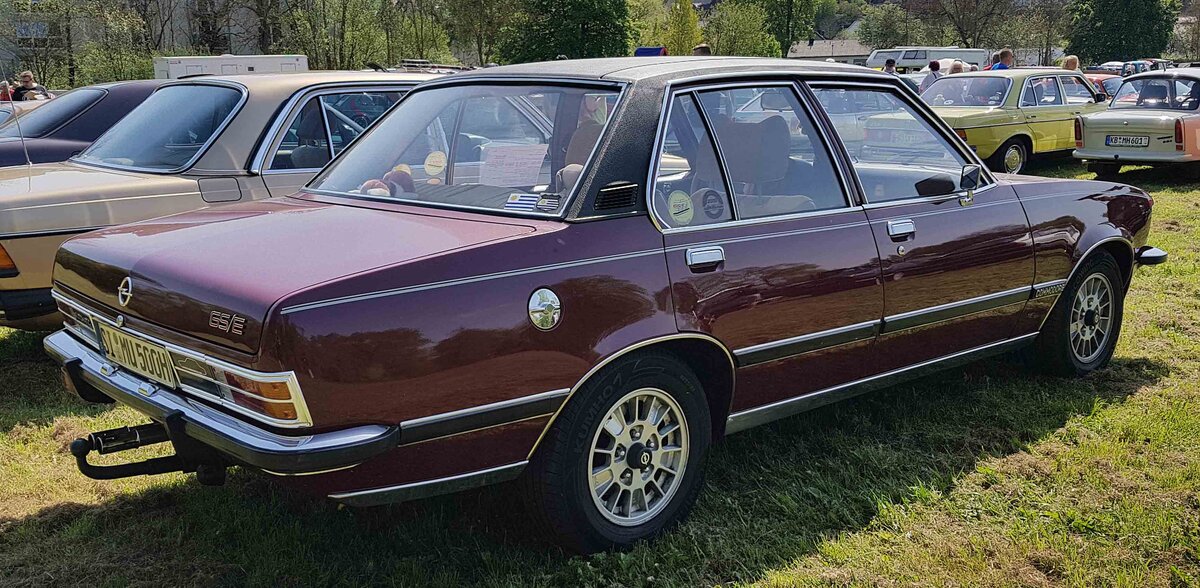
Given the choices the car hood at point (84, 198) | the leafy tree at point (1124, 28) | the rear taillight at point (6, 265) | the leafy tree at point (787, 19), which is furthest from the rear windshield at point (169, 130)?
the leafy tree at point (787, 19)

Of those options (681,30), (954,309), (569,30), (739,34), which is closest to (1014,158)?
(954,309)

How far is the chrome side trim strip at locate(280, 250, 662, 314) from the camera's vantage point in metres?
2.60

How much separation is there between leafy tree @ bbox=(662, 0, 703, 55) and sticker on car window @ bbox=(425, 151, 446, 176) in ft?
141

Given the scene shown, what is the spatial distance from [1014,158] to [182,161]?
11.1 meters

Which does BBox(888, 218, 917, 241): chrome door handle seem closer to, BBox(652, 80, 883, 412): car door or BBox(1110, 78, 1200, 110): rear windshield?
BBox(652, 80, 883, 412): car door

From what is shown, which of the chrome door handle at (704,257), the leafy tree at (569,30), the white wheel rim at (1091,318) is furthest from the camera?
the leafy tree at (569,30)

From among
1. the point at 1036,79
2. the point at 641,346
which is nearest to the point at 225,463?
the point at 641,346

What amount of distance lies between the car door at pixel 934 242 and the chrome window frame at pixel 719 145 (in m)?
0.11

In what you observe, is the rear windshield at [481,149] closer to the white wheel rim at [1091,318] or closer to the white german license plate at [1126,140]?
the white wheel rim at [1091,318]

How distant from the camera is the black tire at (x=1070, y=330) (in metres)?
4.91

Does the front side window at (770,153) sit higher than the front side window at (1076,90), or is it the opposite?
the front side window at (1076,90)

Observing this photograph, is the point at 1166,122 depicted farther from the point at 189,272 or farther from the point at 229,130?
the point at 189,272

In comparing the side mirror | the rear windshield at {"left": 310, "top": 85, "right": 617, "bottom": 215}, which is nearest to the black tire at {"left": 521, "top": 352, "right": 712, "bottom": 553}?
the rear windshield at {"left": 310, "top": 85, "right": 617, "bottom": 215}

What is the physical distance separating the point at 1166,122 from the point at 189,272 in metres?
12.3
